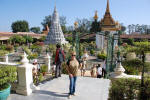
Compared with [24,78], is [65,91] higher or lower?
lower

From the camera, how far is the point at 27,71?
15.0 feet

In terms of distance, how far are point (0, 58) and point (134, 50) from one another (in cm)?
1385

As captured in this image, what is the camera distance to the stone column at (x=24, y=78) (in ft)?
14.8

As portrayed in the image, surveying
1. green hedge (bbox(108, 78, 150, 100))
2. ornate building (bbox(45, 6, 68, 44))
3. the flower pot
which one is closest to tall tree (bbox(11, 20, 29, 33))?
ornate building (bbox(45, 6, 68, 44))

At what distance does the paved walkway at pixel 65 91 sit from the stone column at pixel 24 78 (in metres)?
0.19

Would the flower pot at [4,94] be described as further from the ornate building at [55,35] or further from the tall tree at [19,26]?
the tall tree at [19,26]

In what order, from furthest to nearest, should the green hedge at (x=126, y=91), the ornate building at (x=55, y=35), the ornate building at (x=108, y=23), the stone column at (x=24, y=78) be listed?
1. the ornate building at (x=55, y=35)
2. the ornate building at (x=108, y=23)
3. the stone column at (x=24, y=78)
4. the green hedge at (x=126, y=91)

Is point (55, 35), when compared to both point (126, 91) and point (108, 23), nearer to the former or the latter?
point (108, 23)

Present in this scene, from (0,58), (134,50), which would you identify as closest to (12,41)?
(0,58)

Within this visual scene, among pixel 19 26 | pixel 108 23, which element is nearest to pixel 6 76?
pixel 108 23

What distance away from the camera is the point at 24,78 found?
4570 mm

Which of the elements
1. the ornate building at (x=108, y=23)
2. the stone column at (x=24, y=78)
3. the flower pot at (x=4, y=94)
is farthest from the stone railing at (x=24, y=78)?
the ornate building at (x=108, y=23)

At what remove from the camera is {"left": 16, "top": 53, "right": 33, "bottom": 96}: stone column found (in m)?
4.52

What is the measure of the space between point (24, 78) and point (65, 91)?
1.49 meters
